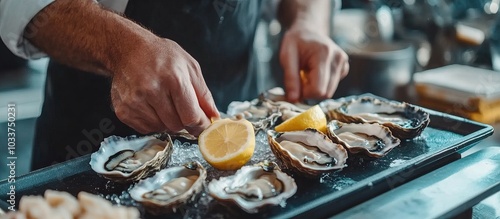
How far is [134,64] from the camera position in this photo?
3.87ft

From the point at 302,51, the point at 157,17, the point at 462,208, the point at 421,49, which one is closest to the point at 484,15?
the point at 421,49

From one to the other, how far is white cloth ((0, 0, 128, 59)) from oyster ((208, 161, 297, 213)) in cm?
61

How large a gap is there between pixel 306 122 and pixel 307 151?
0.42 feet

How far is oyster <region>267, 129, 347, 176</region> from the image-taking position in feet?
3.79

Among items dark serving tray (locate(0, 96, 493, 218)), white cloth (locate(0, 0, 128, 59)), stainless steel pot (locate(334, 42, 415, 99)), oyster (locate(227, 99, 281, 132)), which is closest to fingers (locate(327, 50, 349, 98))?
oyster (locate(227, 99, 281, 132))

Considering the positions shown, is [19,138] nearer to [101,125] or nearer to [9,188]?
[101,125]

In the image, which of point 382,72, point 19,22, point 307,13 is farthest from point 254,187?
point 382,72

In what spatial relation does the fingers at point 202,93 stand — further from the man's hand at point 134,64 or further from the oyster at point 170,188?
the oyster at point 170,188

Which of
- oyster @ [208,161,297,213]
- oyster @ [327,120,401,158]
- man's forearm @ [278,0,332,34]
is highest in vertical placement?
man's forearm @ [278,0,332,34]

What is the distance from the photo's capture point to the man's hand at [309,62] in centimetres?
164

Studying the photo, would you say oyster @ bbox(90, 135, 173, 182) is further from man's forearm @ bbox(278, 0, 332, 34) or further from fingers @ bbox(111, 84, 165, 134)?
man's forearm @ bbox(278, 0, 332, 34)

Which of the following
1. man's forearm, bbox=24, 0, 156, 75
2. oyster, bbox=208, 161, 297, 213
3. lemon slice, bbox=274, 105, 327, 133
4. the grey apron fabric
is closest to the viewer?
oyster, bbox=208, 161, 297, 213

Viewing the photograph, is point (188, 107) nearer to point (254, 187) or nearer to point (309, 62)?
point (254, 187)

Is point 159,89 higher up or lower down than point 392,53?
higher up
